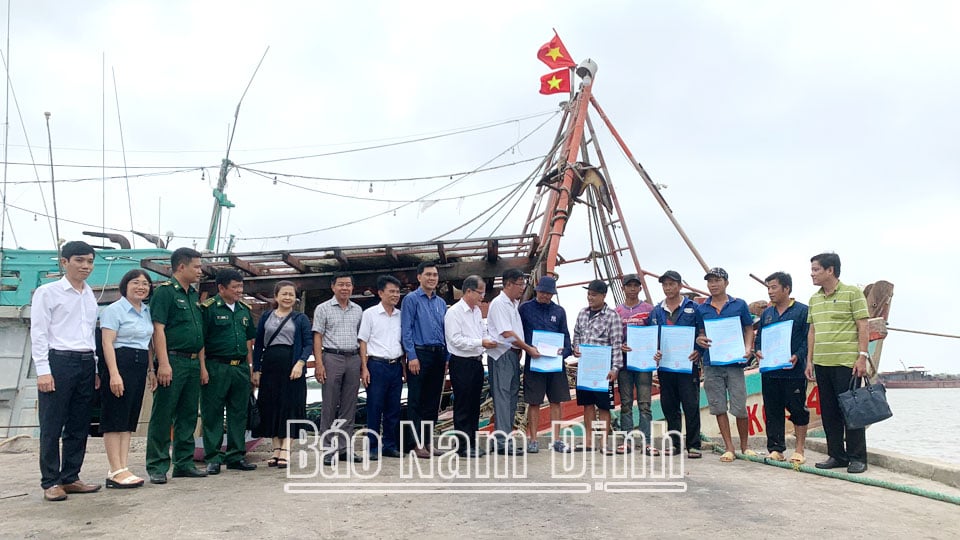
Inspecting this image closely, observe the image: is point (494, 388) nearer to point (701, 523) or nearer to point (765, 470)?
point (765, 470)

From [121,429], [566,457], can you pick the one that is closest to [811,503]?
[566,457]

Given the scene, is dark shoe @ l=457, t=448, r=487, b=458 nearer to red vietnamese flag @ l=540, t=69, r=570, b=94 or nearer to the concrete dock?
the concrete dock

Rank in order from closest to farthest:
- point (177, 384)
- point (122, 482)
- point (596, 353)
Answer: point (122, 482)
point (177, 384)
point (596, 353)

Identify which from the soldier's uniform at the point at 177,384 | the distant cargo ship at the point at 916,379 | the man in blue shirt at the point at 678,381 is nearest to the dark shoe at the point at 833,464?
the man in blue shirt at the point at 678,381

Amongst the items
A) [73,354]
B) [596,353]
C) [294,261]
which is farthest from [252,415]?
[294,261]

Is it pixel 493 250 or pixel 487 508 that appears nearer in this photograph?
pixel 487 508

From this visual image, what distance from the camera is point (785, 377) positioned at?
5.80 metres

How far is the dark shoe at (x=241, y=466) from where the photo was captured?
538 cm

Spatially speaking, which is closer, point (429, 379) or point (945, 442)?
point (429, 379)

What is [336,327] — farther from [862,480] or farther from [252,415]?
[862,480]

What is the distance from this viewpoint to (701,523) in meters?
3.49

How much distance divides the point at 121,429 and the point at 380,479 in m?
1.87

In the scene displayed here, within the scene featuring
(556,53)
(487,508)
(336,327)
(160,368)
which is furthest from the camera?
(556,53)

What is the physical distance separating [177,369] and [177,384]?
0.37 ft
